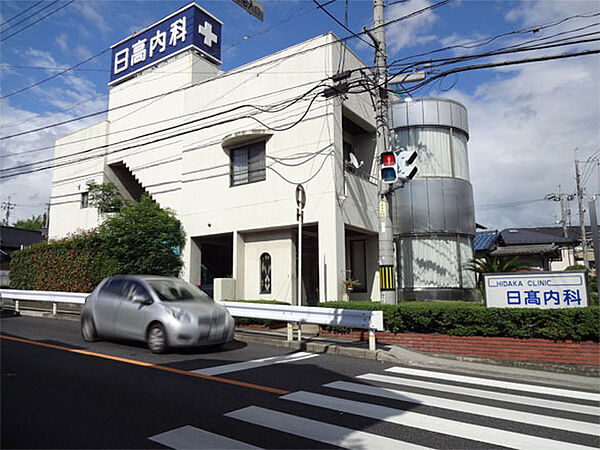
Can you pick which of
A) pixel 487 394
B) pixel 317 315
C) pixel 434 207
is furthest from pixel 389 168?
pixel 434 207

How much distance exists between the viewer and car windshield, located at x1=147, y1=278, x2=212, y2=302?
8711mm

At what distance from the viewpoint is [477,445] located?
13.3 feet

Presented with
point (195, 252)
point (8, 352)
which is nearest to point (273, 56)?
point (195, 252)

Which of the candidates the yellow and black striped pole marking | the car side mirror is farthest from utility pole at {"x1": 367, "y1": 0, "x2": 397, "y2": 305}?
the car side mirror

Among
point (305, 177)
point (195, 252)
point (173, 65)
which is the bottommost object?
point (195, 252)

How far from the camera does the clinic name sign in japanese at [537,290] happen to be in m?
8.89

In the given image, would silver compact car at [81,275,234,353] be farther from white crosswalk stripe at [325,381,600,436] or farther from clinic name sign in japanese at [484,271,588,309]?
clinic name sign in japanese at [484,271,588,309]

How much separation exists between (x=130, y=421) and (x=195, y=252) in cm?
1445

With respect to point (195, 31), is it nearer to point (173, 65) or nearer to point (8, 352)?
point (173, 65)

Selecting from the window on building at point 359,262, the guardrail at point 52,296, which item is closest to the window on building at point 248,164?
the window on building at point 359,262

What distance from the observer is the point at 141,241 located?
17.6 m

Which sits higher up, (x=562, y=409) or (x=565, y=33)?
(x=565, y=33)

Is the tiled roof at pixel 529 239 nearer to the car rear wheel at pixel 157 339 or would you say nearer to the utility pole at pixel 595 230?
the utility pole at pixel 595 230

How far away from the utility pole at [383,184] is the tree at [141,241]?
9.96 meters
